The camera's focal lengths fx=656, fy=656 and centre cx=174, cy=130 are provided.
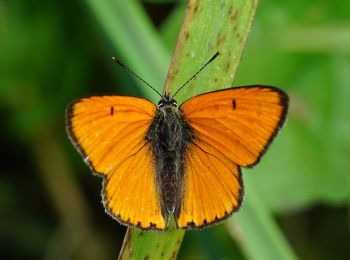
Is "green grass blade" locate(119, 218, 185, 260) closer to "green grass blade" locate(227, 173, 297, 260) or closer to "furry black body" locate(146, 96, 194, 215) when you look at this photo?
"furry black body" locate(146, 96, 194, 215)

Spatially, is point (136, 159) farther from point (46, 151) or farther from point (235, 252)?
point (46, 151)

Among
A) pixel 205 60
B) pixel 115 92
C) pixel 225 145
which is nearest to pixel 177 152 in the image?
pixel 225 145

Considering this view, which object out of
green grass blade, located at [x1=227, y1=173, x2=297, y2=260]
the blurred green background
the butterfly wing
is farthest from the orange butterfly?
the blurred green background

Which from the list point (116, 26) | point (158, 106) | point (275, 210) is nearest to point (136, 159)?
point (158, 106)

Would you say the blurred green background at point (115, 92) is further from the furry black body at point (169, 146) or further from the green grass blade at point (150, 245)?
the green grass blade at point (150, 245)

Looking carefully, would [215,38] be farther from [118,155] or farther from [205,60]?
[118,155]

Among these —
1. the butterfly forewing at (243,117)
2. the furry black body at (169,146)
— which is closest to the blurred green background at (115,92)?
the furry black body at (169,146)
